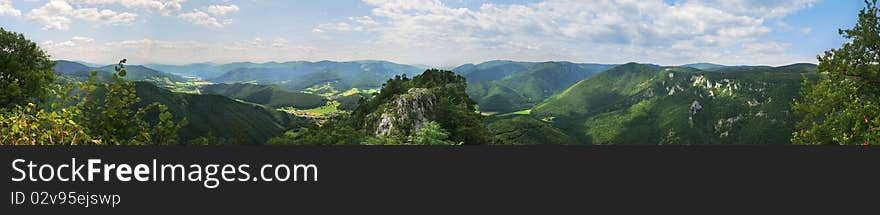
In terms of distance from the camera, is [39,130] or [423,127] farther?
[423,127]

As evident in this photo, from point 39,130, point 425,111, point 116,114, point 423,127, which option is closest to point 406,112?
point 425,111

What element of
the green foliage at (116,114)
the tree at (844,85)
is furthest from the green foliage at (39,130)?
the tree at (844,85)

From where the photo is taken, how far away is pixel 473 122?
48.3 meters

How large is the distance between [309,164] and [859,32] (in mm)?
27398

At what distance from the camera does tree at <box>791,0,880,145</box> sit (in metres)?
19.3

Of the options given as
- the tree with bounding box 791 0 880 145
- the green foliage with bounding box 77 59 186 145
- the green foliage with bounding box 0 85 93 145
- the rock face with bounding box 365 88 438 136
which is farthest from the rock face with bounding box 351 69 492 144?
the tree with bounding box 791 0 880 145

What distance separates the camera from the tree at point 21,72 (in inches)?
653

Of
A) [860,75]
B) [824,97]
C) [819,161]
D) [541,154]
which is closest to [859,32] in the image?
[860,75]

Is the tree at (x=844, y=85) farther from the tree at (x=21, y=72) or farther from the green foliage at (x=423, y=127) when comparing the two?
the tree at (x=21, y=72)

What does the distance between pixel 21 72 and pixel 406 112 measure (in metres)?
49.2

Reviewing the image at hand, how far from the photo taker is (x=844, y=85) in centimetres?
2027

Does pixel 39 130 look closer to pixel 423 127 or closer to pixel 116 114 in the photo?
pixel 116 114

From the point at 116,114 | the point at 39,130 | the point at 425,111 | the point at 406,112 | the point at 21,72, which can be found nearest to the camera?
the point at 39,130

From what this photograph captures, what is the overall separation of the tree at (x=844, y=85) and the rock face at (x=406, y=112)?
42.6m
